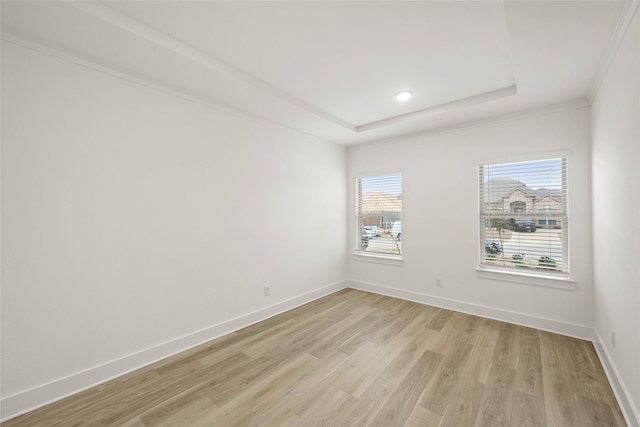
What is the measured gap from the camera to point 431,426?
1.73 meters

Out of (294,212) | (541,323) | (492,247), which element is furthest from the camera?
(294,212)

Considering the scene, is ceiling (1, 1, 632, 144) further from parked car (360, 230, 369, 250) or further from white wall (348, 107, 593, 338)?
parked car (360, 230, 369, 250)

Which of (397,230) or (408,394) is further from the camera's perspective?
(397,230)

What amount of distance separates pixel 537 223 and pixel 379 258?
6.96 ft

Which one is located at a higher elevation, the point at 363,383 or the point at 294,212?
the point at 294,212

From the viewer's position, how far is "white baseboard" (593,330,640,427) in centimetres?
166

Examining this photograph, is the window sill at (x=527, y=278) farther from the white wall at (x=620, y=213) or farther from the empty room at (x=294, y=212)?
the white wall at (x=620, y=213)

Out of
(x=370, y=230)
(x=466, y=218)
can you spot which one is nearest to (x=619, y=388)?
(x=466, y=218)

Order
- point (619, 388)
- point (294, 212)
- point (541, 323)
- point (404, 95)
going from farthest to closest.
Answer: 1. point (294, 212)
2. point (541, 323)
3. point (404, 95)
4. point (619, 388)

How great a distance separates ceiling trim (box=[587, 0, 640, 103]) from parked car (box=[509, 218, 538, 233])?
1451mm

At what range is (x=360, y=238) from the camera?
491cm

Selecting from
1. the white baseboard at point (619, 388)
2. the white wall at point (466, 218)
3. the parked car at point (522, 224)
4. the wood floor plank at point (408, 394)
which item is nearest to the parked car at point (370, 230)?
the white wall at point (466, 218)

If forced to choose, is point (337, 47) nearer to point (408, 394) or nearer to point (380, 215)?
point (408, 394)

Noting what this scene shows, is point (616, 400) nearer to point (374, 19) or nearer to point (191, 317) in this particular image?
point (374, 19)
